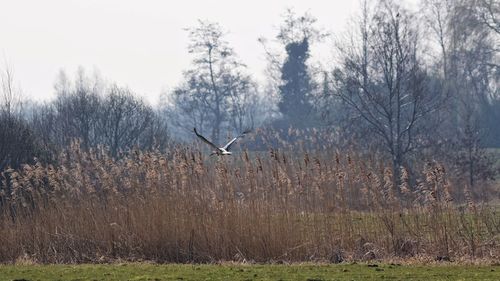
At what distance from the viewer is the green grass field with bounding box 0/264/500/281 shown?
46.6ft

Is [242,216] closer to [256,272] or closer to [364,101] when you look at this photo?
[256,272]

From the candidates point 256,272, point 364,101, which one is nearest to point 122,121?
point 364,101

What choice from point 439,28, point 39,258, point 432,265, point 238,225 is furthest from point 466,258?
point 439,28

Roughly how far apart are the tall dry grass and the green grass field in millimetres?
1406

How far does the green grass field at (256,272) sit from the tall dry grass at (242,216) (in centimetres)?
141

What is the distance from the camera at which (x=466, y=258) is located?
1655 cm

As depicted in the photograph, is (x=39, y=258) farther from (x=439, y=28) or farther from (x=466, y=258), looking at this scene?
(x=439, y=28)

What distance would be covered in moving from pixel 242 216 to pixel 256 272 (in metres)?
3.17

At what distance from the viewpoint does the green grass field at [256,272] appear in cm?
1420

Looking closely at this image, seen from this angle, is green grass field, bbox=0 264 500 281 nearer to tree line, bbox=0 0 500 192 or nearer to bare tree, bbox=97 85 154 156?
tree line, bbox=0 0 500 192

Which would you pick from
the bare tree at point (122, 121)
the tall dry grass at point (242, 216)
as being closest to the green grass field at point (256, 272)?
the tall dry grass at point (242, 216)

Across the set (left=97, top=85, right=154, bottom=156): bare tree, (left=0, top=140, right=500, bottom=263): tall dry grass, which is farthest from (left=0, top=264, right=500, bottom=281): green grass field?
(left=97, top=85, right=154, bottom=156): bare tree

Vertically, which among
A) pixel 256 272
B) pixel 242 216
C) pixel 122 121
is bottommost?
pixel 256 272

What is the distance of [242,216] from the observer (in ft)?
59.8
